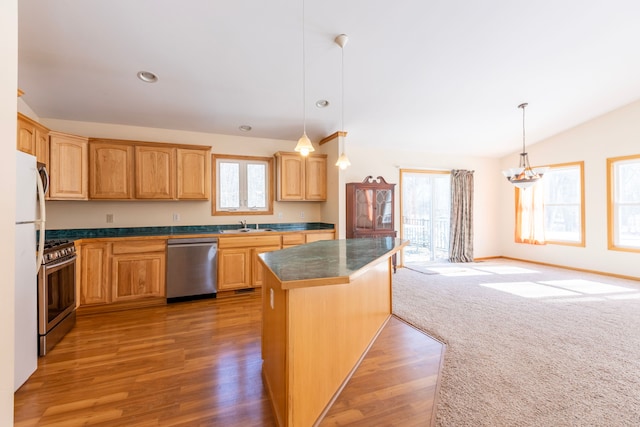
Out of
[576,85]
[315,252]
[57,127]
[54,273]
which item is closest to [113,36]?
[57,127]

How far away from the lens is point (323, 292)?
5.72 ft

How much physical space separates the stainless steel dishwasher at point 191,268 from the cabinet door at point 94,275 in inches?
26.9

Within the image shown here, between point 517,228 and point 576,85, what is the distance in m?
3.33

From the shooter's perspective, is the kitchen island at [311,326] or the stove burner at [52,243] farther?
the stove burner at [52,243]

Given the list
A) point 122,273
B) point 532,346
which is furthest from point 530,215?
point 122,273

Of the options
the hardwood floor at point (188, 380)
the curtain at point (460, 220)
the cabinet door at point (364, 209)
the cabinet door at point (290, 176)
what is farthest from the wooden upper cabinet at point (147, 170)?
the curtain at point (460, 220)

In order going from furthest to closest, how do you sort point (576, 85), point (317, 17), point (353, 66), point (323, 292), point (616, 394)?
point (576, 85) < point (353, 66) < point (317, 17) < point (616, 394) < point (323, 292)

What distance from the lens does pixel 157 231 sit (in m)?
4.16

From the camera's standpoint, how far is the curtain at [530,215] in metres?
6.00

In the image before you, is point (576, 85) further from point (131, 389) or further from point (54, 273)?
point (54, 273)

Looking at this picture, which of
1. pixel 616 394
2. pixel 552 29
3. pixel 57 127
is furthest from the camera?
pixel 57 127

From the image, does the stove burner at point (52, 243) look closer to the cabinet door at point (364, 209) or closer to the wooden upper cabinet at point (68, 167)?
the wooden upper cabinet at point (68, 167)

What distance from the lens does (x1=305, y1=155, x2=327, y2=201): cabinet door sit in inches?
190

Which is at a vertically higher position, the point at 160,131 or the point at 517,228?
the point at 160,131
